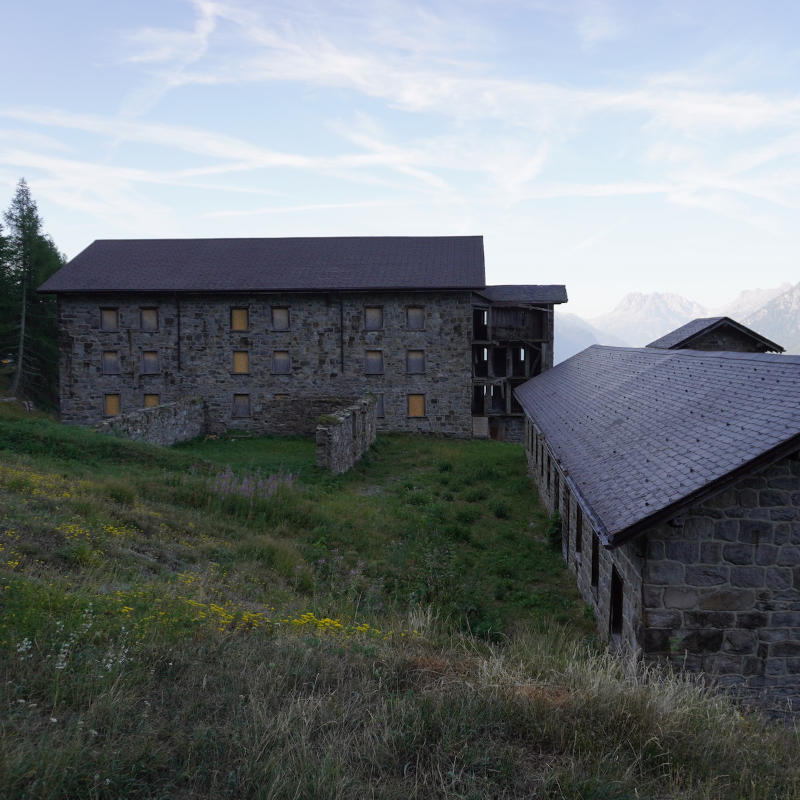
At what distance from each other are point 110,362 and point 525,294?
2244 centimetres

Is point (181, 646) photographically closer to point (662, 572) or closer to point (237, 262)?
point (662, 572)

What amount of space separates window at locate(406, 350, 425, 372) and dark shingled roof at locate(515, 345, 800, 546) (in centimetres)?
1676

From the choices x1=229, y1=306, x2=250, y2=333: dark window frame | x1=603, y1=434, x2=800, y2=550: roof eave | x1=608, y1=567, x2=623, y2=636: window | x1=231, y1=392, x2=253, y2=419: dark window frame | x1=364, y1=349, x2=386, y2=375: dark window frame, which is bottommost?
x1=608, y1=567, x2=623, y2=636: window

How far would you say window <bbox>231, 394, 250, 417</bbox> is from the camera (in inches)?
1259

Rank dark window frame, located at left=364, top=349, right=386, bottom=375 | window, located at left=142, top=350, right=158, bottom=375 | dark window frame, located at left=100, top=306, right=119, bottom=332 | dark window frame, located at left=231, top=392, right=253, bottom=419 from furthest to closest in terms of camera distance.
→ dark window frame, located at left=100, top=306, right=119, bottom=332, window, located at left=142, top=350, right=158, bottom=375, dark window frame, located at left=231, top=392, right=253, bottom=419, dark window frame, located at left=364, top=349, right=386, bottom=375

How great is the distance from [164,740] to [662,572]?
5430mm

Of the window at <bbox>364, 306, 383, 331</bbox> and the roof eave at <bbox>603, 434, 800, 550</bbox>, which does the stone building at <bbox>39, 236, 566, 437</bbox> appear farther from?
the roof eave at <bbox>603, 434, 800, 550</bbox>

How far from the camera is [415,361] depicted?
31.8 meters

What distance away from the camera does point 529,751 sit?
4512 mm

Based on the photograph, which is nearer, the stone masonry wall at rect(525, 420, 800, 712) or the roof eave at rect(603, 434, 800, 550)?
the roof eave at rect(603, 434, 800, 550)

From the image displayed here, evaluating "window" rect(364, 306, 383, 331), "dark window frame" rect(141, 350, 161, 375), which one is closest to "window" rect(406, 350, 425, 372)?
"window" rect(364, 306, 383, 331)

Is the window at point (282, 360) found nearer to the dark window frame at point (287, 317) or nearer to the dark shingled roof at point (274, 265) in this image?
the dark window frame at point (287, 317)

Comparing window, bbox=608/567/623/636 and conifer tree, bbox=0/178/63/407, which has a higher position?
conifer tree, bbox=0/178/63/407

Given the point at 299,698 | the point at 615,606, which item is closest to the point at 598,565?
the point at 615,606
